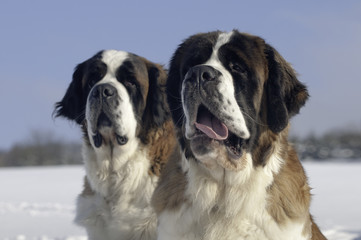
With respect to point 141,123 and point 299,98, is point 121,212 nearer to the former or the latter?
point 141,123

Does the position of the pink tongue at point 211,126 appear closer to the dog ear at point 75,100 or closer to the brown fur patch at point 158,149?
the brown fur patch at point 158,149

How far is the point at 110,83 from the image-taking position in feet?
12.9

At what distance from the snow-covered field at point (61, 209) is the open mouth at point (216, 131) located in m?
0.79

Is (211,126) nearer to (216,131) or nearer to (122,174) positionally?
(216,131)

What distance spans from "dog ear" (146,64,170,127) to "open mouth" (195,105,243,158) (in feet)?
4.74

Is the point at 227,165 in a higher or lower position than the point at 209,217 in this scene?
higher

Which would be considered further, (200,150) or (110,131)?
(110,131)

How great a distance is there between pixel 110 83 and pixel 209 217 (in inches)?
60.5

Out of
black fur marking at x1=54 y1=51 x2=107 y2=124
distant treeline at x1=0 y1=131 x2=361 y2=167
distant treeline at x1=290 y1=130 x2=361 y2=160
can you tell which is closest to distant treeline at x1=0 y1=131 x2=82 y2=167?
distant treeline at x1=0 y1=131 x2=361 y2=167

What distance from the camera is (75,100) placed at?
441cm

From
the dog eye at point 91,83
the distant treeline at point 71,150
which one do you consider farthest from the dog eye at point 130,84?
the distant treeline at point 71,150

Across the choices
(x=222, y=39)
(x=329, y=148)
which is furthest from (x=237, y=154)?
(x=329, y=148)

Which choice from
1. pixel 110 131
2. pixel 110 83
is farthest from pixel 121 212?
pixel 110 83

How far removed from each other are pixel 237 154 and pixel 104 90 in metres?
1.47
